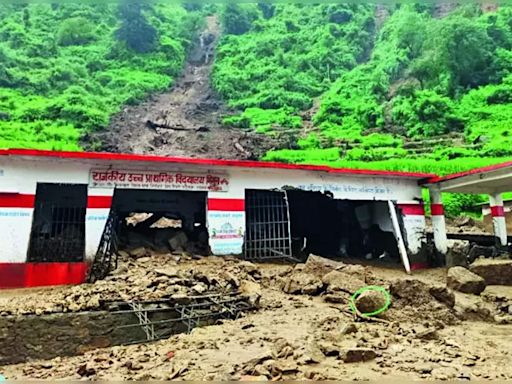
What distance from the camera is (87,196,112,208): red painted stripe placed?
34.6 feet

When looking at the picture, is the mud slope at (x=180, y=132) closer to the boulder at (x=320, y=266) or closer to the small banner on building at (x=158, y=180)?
the small banner on building at (x=158, y=180)

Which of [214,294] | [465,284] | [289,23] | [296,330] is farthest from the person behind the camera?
[289,23]

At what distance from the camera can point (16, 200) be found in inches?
389

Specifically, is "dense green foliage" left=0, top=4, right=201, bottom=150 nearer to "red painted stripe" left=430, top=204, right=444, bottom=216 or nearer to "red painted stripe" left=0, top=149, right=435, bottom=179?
"red painted stripe" left=0, top=149, right=435, bottom=179

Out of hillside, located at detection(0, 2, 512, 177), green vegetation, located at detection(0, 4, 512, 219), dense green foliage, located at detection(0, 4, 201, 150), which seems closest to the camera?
green vegetation, located at detection(0, 4, 512, 219)

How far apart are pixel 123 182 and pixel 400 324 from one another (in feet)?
24.4

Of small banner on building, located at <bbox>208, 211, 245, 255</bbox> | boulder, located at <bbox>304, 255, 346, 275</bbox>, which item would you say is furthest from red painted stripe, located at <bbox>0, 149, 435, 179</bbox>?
boulder, located at <bbox>304, 255, 346, 275</bbox>

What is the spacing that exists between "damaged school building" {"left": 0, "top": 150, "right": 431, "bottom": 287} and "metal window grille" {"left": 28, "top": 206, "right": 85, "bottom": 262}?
0.10 ft

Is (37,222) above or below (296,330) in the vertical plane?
above

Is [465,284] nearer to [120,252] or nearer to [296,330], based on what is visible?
[296,330]

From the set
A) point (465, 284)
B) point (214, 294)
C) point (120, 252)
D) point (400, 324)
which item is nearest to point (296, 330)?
point (400, 324)

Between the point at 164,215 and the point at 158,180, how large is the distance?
3555 mm

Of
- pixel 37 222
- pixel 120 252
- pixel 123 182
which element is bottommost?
pixel 120 252

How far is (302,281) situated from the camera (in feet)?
28.7
